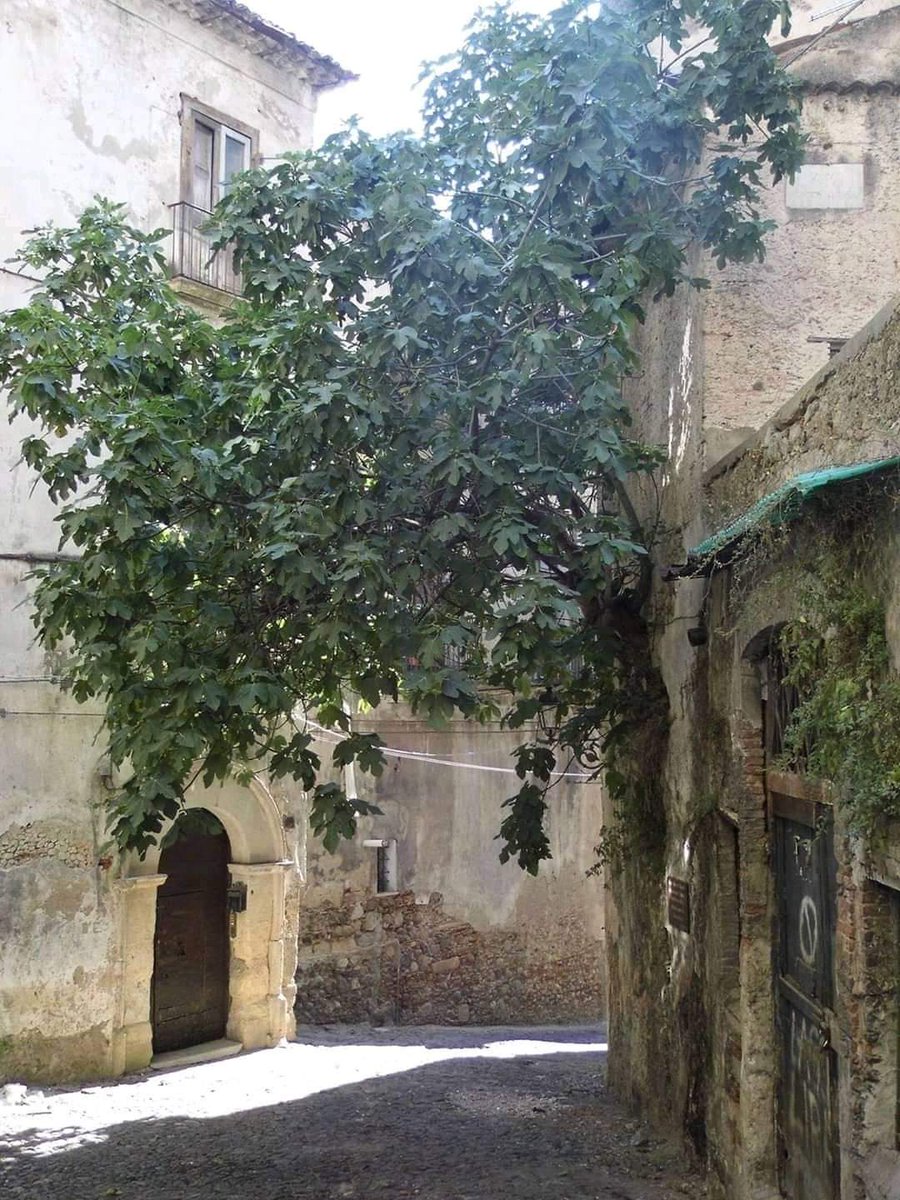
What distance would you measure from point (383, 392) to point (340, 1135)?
16.1ft

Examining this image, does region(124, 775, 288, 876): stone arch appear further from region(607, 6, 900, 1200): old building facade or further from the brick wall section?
region(607, 6, 900, 1200): old building facade

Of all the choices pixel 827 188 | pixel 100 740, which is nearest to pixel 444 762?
pixel 100 740

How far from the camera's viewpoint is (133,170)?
36.2 feet

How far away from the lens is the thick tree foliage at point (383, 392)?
19.2 ft

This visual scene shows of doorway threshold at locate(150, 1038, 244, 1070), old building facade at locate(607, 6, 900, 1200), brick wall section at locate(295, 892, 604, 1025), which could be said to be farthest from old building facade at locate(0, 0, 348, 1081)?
old building facade at locate(607, 6, 900, 1200)

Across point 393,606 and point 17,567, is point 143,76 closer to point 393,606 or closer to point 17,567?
point 17,567

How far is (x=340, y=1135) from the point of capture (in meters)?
7.73

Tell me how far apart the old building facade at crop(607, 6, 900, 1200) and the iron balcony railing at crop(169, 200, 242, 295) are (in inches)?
178

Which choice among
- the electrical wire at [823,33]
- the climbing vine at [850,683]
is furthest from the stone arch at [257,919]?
the electrical wire at [823,33]

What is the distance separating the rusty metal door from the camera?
5086 millimetres

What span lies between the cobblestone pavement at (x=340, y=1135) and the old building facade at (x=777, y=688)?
0.60 meters

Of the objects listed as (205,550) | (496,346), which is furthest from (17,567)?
(496,346)

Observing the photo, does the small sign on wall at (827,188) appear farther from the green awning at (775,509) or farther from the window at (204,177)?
the window at (204,177)

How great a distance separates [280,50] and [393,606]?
336 inches
